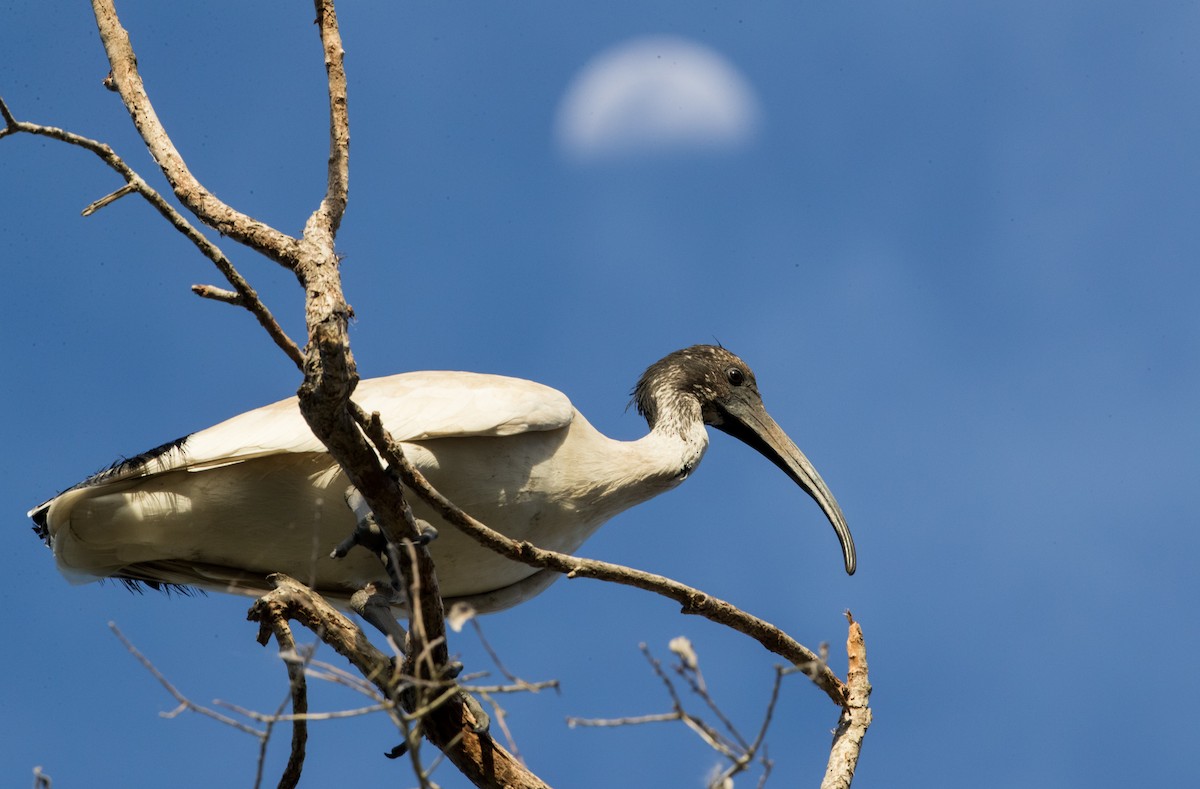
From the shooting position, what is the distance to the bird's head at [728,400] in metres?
8.08

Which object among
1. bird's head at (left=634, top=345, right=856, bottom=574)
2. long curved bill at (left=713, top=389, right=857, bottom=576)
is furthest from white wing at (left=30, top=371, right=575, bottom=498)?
long curved bill at (left=713, top=389, right=857, bottom=576)

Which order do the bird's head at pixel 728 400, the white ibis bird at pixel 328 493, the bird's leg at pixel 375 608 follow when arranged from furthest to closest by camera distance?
1. the bird's head at pixel 728 400
2. the bird's leg at pixel 375 608
3. the white ibis bird at pixel 328 493

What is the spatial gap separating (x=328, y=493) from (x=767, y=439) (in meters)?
3.28

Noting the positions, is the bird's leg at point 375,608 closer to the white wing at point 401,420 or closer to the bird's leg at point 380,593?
the bird's leg at point 380,593

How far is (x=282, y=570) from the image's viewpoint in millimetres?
6273

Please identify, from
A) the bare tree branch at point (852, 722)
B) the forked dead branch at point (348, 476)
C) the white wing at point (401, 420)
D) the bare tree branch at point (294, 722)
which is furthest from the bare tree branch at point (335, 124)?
the bare tree branch at point (852, 722)

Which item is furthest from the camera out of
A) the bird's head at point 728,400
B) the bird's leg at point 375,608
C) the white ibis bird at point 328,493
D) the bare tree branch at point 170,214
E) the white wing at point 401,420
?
the bird's head at point 728,400

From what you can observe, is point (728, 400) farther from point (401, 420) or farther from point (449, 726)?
point (449, 726)

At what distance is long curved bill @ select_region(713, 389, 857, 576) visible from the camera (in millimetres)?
8164

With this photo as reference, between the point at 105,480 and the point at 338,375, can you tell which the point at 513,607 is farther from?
the point at 338,375

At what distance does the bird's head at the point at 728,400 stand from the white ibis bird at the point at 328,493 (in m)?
1.38

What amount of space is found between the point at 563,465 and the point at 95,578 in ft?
7.18

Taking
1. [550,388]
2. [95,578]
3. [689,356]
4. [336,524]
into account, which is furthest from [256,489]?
[689,356]

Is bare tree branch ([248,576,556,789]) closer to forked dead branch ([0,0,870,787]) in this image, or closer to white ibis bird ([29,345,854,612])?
forked dead branch ([0,0,870,787])
